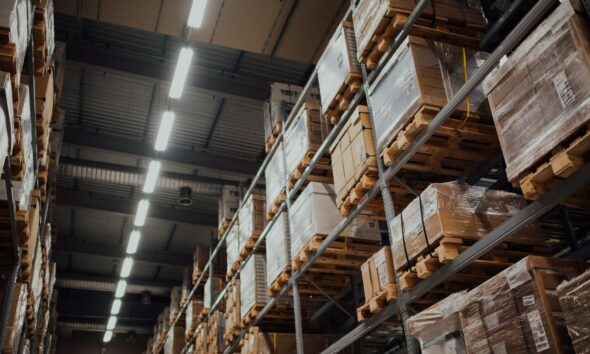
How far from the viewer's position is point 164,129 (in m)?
10.8

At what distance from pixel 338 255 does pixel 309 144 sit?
1525 millimetres

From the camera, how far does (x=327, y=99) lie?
696 cm

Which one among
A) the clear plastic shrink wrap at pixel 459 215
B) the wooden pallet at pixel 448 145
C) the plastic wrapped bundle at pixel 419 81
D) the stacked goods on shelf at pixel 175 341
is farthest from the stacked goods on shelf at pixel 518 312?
the stacked goods on shelf at pixel 175 341

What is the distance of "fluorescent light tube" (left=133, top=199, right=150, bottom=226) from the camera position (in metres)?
13.3

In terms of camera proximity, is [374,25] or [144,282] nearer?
[374,25]

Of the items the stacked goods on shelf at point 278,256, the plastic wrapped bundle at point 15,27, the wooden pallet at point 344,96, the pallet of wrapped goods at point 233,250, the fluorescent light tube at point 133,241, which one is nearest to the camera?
the plastic wrapped bundle at point 15,27

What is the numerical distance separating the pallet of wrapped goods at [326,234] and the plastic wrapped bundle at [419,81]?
150 centimetres

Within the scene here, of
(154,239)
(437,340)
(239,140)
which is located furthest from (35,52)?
(154,239)

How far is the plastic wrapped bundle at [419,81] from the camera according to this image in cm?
510

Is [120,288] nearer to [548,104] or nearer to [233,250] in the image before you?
[233,250]

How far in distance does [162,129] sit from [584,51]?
28.0ft

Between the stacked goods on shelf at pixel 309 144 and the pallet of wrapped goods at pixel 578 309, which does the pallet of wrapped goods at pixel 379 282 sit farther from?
the pallet of wrapped goods at pixel 578 309

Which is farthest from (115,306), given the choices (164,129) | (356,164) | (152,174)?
(356,164)

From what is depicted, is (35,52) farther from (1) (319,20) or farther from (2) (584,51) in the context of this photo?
(2) (584,51)
